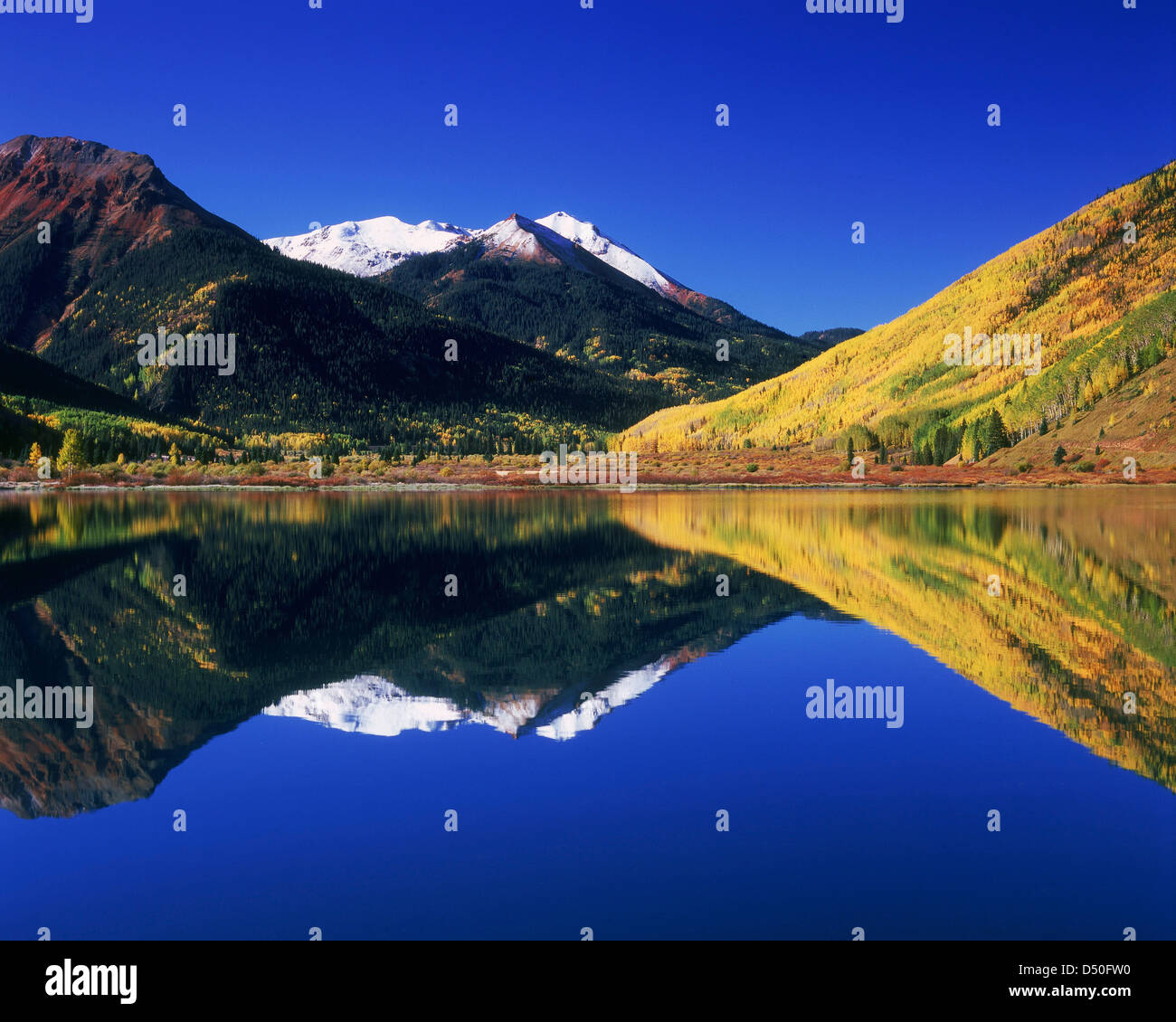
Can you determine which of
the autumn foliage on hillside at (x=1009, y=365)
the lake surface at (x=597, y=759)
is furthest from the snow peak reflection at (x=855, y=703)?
the autumn foliage on hillside at (x=1009, y=365)

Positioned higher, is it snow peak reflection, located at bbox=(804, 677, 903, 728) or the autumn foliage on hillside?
the autumn foliage on hillside

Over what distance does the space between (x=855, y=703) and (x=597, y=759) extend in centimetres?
396

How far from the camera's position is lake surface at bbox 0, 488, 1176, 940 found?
7301 millimetres

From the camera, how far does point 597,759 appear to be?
10.5 metres

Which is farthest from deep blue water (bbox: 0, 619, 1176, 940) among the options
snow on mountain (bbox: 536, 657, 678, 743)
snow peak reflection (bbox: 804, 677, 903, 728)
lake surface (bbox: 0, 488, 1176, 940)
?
snow peak reflection (bbox: 804, 677, 903, 728)

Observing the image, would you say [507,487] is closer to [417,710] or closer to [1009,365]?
[1009,365]

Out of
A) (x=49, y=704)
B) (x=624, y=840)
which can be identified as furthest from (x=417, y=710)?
(x=49, y=704)

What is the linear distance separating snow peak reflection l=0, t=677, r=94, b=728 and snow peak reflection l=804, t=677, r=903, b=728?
27.9 feet

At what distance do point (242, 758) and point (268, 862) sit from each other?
2.80 meters

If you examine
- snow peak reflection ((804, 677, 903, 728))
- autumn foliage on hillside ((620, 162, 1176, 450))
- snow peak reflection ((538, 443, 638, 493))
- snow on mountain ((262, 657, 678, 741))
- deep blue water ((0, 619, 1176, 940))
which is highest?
autumn foliage on hillside ((620, 162, 1176, 450))

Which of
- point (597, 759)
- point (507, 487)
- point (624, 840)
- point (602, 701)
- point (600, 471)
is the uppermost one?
point (600, 471)

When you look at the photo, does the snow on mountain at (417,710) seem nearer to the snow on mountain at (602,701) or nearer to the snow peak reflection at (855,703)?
the snow on mountain at (602,701)

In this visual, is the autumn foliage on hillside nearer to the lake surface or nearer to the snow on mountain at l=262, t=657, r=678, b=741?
the lake surface
